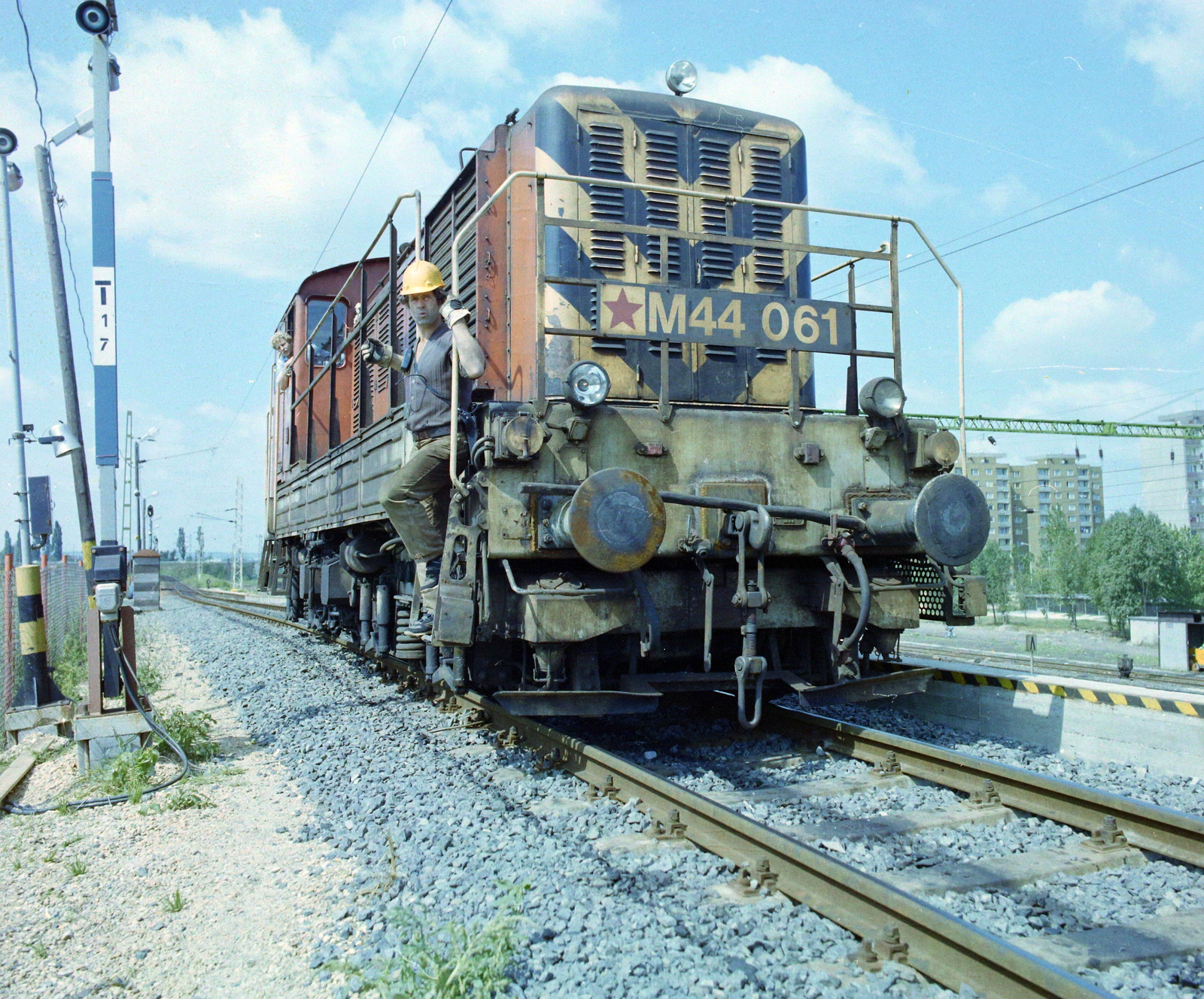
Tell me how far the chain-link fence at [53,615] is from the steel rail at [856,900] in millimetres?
3933

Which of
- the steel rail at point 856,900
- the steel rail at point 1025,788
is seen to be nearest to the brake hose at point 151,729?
the steel rail at point 1025,788

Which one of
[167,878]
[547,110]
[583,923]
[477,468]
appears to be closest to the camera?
[583,923]

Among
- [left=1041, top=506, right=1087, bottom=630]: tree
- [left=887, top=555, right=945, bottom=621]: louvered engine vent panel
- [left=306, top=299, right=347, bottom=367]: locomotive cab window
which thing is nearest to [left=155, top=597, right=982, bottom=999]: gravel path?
[left=887, top=555, right=945, bottom=621]: louvered engine vent panel

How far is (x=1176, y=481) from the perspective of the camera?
273 feet

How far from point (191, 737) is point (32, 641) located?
5.72ft

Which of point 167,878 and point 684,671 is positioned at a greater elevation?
point 684,671

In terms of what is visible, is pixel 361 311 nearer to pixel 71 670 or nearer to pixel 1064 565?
pixel 71 670

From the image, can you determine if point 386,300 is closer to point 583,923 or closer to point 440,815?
point 440,815

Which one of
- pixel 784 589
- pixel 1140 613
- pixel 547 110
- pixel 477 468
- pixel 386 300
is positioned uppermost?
pixel 547 110

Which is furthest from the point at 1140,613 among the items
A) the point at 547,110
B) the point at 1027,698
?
the point at 547,110

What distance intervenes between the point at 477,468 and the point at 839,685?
2215mm

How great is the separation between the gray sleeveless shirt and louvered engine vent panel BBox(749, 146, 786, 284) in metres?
2.02

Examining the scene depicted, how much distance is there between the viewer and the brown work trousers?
5.04m

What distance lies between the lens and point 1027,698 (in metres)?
5.72
